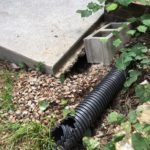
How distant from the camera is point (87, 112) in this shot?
319 centimetres

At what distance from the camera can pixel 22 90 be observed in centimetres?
363

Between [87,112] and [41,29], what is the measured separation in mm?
1322

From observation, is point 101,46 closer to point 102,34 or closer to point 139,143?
point 102,34

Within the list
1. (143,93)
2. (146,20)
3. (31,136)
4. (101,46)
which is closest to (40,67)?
(101,46)

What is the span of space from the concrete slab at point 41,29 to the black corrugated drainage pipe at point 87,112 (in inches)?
21.7

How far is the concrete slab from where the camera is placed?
153 inches

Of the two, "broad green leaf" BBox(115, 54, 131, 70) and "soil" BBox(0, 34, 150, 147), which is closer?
"broad green leaf" BBox(115, 54, 131, 70)

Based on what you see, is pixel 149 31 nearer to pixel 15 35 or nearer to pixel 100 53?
pixel 100 53

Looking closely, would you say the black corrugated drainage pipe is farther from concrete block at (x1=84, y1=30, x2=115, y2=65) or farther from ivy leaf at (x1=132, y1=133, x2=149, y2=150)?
ivy leaf at (x1=132, y1=133, x2=149, y2=150)

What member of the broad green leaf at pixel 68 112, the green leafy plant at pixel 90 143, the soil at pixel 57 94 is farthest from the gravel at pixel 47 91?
the green leafy plant at pixel 90 143

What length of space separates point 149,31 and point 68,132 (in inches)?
58.1

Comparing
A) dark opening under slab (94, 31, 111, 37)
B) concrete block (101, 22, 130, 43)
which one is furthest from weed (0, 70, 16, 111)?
concrete block (101, 22, 130, 43)

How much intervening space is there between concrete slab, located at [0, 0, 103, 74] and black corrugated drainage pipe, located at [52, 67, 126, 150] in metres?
0.55

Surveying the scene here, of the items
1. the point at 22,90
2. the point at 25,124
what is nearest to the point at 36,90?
the point at 22,90
